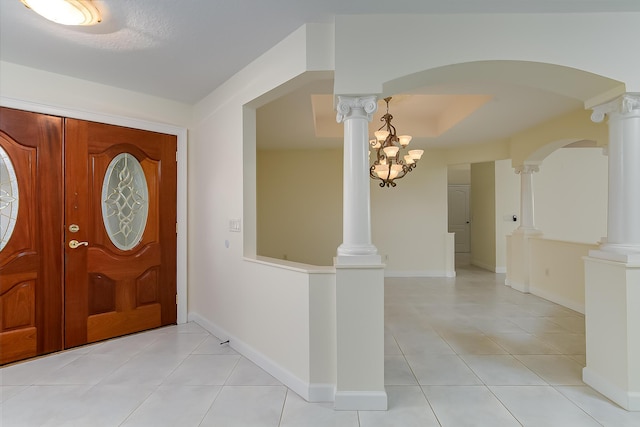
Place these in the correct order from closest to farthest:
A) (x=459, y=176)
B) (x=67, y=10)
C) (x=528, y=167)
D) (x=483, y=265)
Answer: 1. (x=67, y=10)
2. (x=528, y=167)
3. (x=483, y=265)
4. (x=459, y=176)

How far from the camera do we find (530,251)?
478 cm

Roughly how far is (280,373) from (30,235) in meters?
2.44

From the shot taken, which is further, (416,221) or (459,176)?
(459,176)

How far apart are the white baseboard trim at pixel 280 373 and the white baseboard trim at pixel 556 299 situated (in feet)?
12.0

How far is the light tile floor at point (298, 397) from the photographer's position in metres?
1.82

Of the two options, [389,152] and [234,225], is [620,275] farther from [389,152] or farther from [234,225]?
[234,225]

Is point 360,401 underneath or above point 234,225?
underneath

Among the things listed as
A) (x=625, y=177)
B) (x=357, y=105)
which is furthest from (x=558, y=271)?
(x=357, y=105)

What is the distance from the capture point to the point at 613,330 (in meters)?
2.00

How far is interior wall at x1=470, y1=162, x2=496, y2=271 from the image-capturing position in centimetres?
665

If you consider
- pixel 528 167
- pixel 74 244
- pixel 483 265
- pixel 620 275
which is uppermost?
pixel 528 167

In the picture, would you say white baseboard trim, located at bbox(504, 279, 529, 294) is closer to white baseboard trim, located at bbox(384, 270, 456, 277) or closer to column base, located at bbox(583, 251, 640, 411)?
white baseboard trim, located at bbox(384, 270, 456, 277)

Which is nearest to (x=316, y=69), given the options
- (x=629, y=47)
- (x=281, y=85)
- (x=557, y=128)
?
(x=281, y=85)

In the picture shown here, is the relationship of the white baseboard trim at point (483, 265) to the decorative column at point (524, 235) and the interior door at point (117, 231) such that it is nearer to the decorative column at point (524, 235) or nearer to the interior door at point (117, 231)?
the decorative column at point (524, 235)
